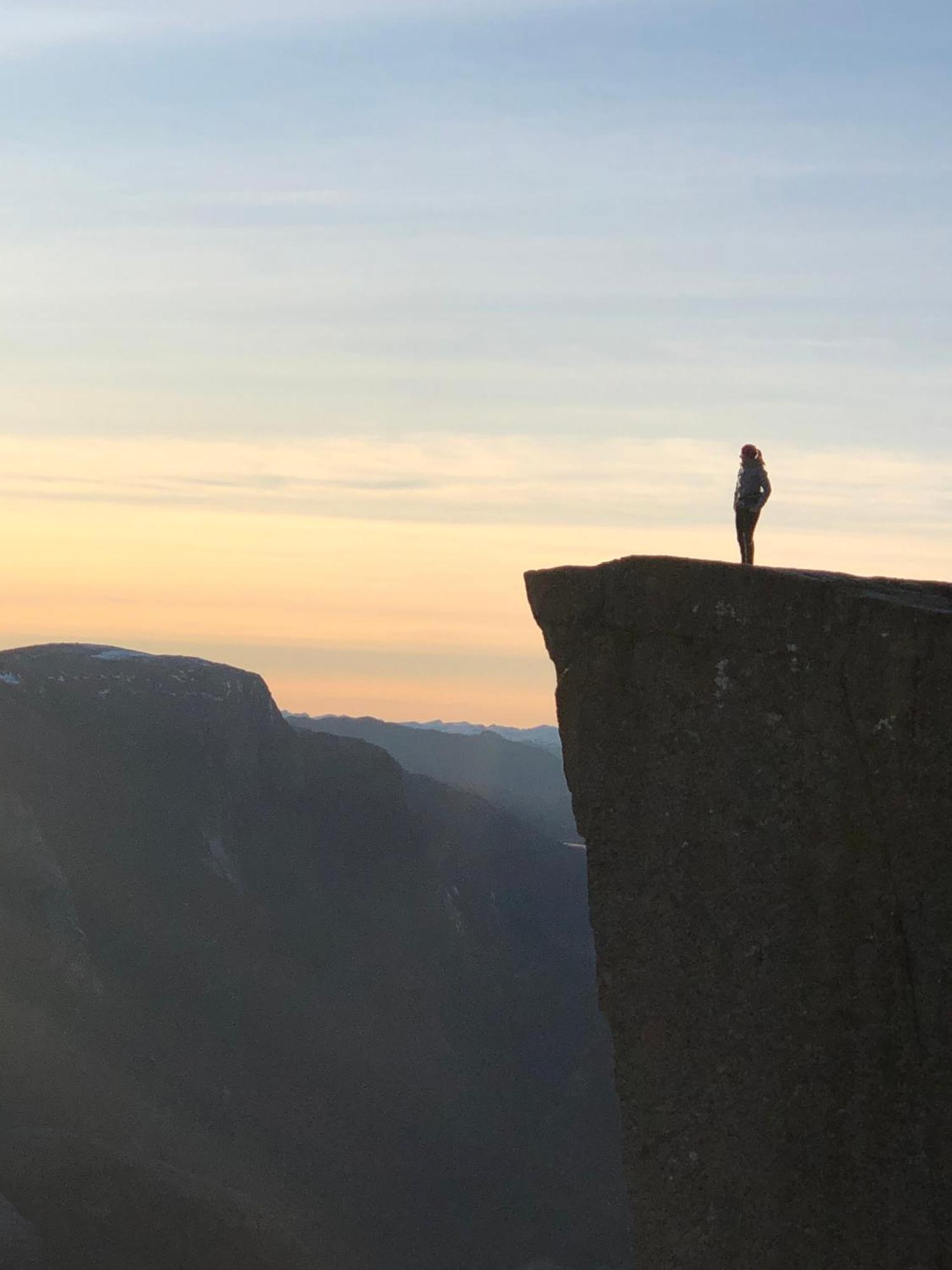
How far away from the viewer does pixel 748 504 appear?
16672 mm

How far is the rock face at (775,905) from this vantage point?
13688mm

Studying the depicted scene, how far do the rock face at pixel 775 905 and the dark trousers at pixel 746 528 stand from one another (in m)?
1.94

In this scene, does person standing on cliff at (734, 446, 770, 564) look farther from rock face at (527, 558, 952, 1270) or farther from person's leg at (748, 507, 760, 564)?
rock face at (527, 558, 952, 1270)

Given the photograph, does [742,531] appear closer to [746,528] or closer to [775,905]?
[746,528]

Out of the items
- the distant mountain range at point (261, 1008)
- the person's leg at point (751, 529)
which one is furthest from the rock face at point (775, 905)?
the distant mountain range at point (261, 1008)

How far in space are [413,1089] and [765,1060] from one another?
Result: 120 m

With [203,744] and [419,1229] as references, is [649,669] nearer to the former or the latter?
[419,1229]

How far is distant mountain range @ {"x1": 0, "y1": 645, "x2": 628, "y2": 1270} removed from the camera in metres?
95.4

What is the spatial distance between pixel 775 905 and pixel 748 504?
453 cm

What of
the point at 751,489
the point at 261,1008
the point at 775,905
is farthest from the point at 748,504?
the point at 261,1008

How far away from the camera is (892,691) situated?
1385 centimetres

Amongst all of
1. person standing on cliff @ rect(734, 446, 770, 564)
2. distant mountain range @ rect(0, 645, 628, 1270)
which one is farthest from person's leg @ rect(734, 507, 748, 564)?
distant mountain range @ rect(0, 645, 628, 1270)

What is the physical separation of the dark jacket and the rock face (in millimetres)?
2121

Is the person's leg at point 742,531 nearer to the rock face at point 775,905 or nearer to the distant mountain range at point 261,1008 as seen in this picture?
the rock face at point 775,905
